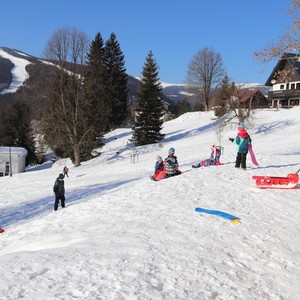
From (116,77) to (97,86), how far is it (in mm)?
14379

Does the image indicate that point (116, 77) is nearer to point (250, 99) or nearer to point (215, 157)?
point (250, 99)

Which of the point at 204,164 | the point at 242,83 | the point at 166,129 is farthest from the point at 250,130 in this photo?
the point at 204,164

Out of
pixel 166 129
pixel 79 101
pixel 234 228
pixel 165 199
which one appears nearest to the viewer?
pixel 234 228

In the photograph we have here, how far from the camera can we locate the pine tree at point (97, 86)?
34341mm

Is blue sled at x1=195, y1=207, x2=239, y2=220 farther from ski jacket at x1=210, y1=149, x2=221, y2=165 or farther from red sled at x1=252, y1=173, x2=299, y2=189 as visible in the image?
ski jacket at x1=210, y1=149, x2=221, y2=165

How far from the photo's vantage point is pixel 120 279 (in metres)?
4.52

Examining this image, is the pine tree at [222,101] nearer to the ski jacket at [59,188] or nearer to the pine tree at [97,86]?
the pine tree at [97,86]

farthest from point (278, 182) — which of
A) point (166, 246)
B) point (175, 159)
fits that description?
point (166, 246)

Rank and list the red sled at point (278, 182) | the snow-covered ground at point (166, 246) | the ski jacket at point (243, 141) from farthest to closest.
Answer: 1. the ski jacket at point (243, 141)
2. the red sled at point (278, 182)
3. the snow-covered ground at point (166, 246)

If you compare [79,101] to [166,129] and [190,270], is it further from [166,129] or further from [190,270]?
Result: [190,270]

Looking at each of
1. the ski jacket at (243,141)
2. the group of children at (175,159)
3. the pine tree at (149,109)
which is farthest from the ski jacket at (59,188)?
the pine tree at (149,109)

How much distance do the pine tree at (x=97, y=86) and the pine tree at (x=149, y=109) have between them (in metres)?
4.12

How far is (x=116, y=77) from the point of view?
51.1m

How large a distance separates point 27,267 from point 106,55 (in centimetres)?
4918
